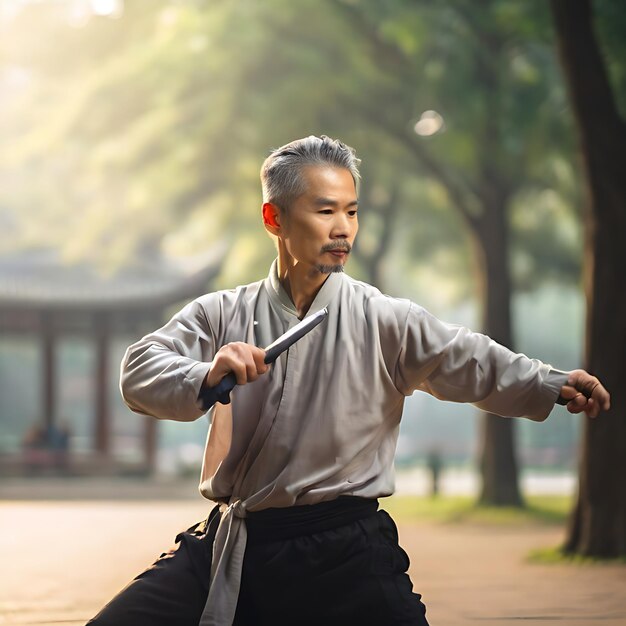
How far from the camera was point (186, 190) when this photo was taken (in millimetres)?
18500

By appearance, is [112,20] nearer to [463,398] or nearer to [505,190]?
[505,190]

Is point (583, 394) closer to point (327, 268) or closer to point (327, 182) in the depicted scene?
point (327, 268)

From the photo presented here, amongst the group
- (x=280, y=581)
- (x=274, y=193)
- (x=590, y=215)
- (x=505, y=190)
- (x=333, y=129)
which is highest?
(x=333, y=129)

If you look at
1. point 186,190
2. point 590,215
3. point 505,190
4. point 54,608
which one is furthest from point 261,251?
point 54,608

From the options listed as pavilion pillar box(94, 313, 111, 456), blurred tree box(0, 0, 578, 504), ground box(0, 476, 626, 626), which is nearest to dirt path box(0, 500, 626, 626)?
ground box(0, 476, 626, 626)

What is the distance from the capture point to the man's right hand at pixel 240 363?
252cm

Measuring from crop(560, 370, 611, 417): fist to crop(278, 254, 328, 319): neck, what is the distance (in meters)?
0.68

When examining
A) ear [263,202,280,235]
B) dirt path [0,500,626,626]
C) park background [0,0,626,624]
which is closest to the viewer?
ear [263,202,280,235]

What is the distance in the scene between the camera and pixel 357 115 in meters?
16.1

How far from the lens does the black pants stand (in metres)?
2.90

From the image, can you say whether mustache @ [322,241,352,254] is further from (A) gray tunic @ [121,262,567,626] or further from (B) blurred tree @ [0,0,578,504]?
(B) blurred tree @ [0,0,578,504]

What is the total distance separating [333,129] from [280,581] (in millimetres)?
13736

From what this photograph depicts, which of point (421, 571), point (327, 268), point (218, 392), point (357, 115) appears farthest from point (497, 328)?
point (218, 392)

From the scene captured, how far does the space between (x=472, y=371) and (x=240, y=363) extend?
74 centimetres
